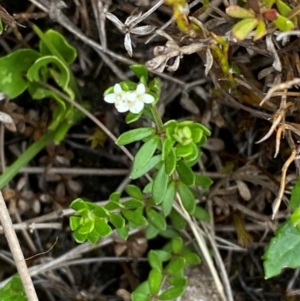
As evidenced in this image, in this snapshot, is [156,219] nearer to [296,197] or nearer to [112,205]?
[112,205]

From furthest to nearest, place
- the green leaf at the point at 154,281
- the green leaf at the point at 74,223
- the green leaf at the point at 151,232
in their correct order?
the green leaf at the point at 151,232, the green leaf at the point at 154,281, the green leaf at the point at 74,223

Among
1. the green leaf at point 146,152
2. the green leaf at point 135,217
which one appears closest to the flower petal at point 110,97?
the green leaf at point 146,152

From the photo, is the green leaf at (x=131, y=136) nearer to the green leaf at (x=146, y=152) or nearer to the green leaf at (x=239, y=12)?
the green leaf at (x=146, y=152)

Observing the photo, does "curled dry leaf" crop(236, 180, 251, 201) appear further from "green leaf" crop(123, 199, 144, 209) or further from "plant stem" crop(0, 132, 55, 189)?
"plant stem" crop(0, 132, 55, 189)

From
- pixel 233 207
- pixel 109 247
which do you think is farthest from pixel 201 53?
pixel 109 247

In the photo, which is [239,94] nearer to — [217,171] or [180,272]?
[217,171]

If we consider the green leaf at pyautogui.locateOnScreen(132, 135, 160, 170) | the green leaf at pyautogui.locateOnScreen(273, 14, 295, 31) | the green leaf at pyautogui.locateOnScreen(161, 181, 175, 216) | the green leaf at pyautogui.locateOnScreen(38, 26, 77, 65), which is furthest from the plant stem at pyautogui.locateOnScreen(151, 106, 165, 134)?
the green leaf at pyautogui.locateOnScreen(38, 26, 77, 65)

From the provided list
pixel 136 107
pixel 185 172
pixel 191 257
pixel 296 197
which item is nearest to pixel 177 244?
pixel 191 257
